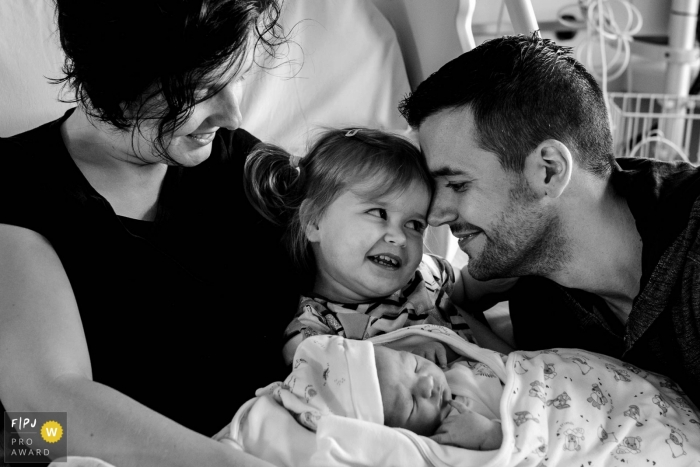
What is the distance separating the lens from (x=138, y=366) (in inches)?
48.3

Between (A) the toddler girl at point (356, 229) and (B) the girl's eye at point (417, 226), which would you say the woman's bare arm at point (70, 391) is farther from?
(B) the girl's eye at point (417, 226)

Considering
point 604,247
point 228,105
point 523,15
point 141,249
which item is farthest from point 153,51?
point 523,15

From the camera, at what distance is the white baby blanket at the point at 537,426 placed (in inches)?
40.9

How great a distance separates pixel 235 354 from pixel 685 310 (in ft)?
2.59

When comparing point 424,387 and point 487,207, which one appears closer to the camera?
point 424,387

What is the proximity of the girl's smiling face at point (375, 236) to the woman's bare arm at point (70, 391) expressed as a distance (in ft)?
1.73

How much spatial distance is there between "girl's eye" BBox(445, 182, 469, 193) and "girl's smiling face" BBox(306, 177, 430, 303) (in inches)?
2.1

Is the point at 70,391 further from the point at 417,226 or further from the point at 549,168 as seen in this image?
the point at 549,168

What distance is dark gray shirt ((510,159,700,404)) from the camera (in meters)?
1.24

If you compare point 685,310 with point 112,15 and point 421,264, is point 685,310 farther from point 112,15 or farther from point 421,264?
point 112,15

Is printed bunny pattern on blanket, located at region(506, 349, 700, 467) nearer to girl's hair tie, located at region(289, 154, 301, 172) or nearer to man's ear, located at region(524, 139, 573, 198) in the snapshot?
man's ear, located at region(524, 139, 573, 198)

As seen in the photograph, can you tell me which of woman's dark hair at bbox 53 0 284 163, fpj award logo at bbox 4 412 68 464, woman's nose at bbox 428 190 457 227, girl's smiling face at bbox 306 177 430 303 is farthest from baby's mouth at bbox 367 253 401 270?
fpj award logo at bbox 4 412 68 464

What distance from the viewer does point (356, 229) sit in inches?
56.1

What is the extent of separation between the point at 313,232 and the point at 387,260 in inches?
6.7
